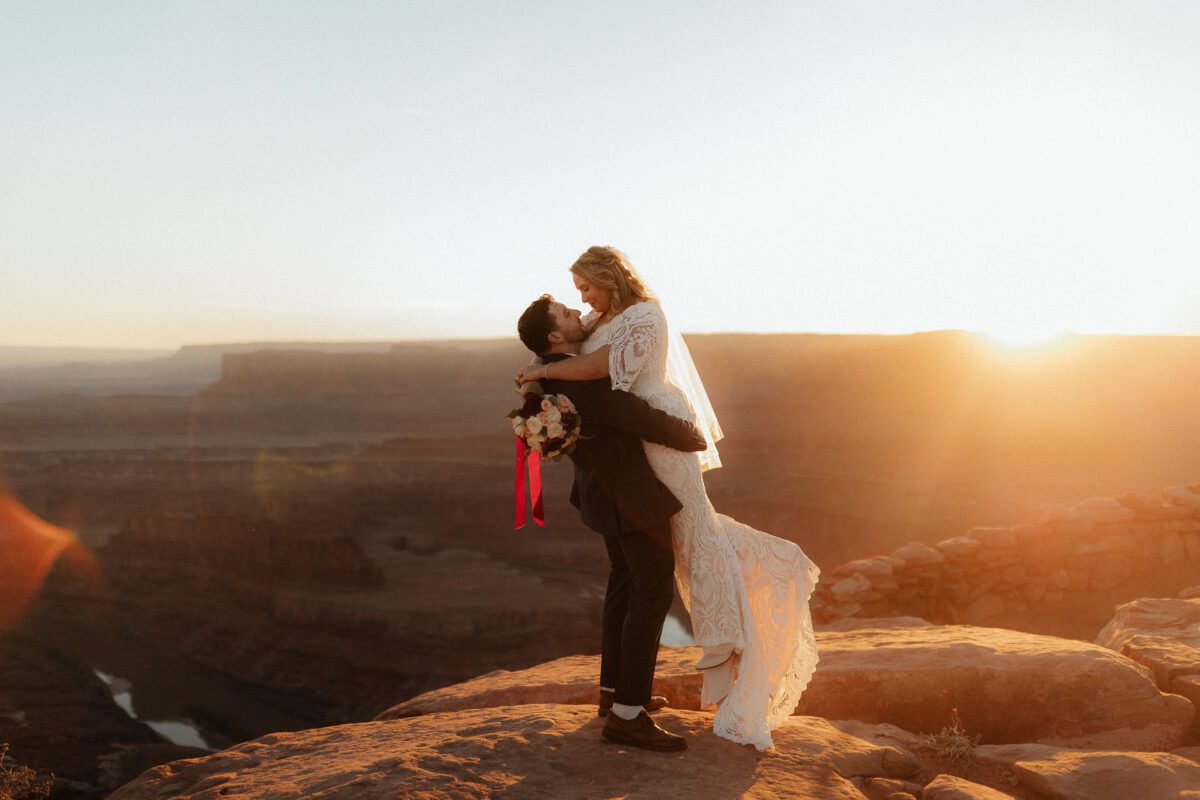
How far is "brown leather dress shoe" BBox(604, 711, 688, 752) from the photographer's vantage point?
9.03 feet

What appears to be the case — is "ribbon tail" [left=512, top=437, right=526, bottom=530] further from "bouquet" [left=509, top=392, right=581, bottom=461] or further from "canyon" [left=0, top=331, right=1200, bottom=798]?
"canyon" [left=0, top=331, right=1200, bottom=798]

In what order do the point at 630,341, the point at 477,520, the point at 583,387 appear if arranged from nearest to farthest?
the point at 630,341
the point at 583,387
the point at 477,520

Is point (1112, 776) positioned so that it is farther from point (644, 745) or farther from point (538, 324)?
point (538, 324)

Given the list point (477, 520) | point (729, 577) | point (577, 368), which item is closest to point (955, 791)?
point (729, 577)

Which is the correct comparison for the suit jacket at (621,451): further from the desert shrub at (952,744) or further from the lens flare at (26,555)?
the lens flare at (26,555)

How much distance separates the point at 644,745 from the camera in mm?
2760

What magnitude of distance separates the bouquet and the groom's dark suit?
0.05m

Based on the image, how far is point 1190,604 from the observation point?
5.06 m

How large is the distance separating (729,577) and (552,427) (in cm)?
87

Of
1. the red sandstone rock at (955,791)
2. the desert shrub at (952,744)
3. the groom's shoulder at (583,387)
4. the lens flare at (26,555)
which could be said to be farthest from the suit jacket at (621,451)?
the lens flare at (26,555)

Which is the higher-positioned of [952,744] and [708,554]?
[708,554]

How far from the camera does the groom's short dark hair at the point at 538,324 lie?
2.72m

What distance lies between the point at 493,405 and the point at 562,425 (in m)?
68.9

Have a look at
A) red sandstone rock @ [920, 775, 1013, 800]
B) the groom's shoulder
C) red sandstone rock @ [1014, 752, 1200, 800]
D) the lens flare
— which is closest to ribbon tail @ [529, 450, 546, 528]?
the groom's shoulder
